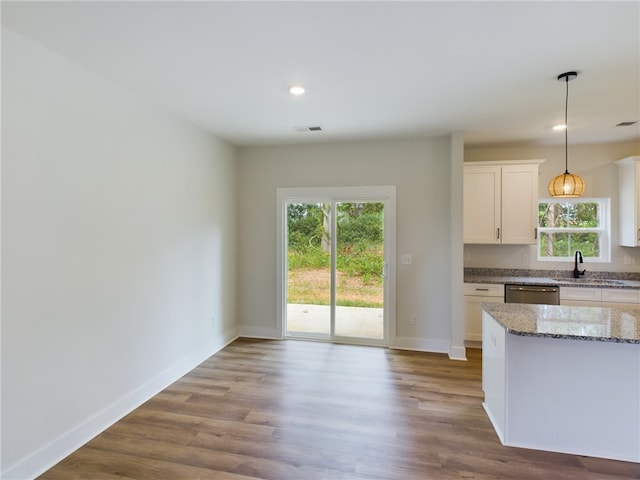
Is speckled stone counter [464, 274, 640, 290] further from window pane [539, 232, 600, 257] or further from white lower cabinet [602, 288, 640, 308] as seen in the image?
window pane [539, 232, 600, 257]

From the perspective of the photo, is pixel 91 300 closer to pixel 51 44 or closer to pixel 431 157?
pixel 51 44

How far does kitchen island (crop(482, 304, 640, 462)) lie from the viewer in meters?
2.15

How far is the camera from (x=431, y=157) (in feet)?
13.8

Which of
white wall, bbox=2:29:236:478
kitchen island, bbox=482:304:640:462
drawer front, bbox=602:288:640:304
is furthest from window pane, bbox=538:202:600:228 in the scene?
white wall, bbox=2:29:236:478

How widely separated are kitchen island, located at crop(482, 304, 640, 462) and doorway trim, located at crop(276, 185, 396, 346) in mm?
1981

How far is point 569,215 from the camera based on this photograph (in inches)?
183

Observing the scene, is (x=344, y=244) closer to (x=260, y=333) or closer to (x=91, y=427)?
(x=260, y=333)

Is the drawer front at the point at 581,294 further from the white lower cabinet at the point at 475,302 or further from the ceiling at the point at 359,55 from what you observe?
the ceiling at the point at 359,55

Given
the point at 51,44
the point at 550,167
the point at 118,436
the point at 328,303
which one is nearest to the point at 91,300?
the point at 118,436

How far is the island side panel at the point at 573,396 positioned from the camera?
7.08ft

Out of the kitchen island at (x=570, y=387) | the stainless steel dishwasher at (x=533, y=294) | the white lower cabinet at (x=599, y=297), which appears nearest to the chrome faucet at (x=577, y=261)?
the white lower cabinet at (x=599, y=297)

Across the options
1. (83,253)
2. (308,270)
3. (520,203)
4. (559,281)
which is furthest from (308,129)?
(559,281)

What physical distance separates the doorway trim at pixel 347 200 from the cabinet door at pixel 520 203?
1421 mm

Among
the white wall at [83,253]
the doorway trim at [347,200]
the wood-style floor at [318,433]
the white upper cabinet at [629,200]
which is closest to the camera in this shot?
the white wall at [83,253]
